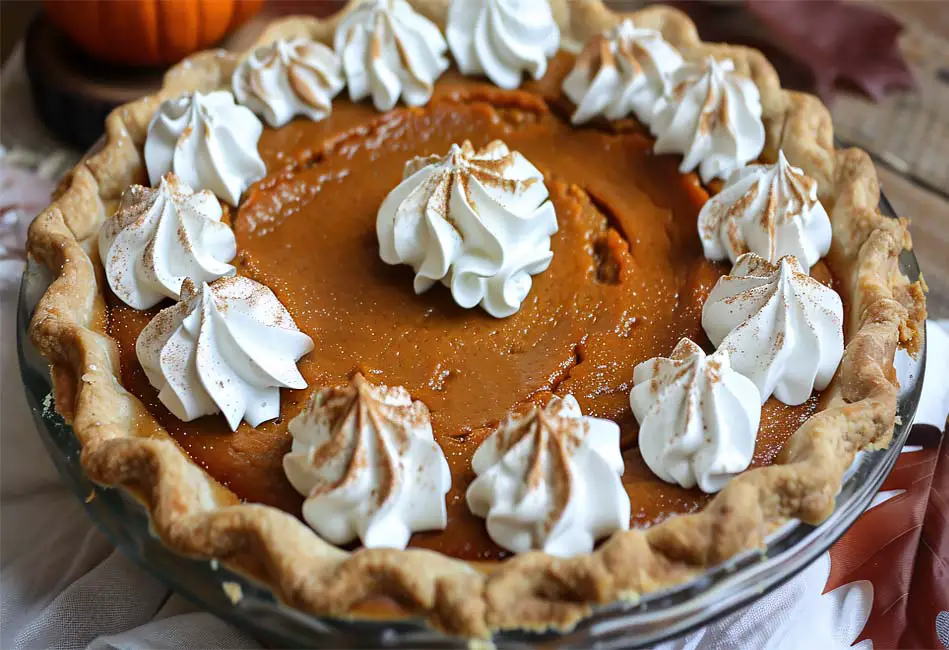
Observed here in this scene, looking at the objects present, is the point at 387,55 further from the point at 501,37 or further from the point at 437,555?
the point at 437,555

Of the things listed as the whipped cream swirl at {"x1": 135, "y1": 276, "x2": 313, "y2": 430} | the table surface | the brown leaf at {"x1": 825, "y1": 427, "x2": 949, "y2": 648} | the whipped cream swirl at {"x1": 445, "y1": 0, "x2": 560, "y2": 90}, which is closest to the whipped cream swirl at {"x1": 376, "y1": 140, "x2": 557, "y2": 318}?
the whipped cream swirl at {"x1": 135, "y1": 276, "x2": 313, "y2": 430}

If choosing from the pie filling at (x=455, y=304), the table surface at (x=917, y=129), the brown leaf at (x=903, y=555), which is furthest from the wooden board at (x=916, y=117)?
the brown leaf at (x=903, y=555)

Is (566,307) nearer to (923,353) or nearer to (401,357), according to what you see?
(401,357)

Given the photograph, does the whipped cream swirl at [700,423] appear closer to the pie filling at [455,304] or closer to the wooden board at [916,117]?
the pie filling at [455,304]

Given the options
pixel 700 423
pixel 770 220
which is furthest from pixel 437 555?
pixel 770 220

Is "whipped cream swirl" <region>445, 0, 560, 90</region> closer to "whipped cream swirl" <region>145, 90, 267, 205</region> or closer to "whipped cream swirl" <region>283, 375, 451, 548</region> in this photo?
"whipped cream swirl" <region>145, 90, 267, 205</region>
